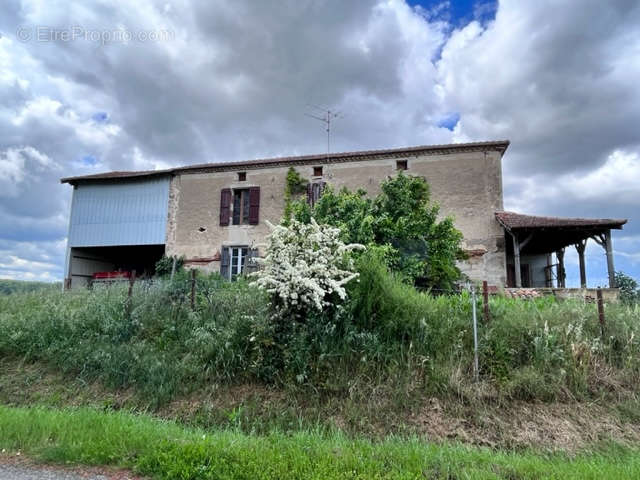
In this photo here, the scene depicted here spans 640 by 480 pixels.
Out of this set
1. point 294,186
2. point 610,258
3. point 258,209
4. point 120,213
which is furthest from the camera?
point 120,213

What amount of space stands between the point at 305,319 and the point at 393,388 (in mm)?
1455

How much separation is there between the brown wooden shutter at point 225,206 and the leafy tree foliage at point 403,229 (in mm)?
6639

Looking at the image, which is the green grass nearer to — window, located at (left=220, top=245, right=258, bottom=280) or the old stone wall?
the old stone wall

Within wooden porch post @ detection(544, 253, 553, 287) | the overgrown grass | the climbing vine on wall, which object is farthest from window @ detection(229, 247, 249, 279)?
wooden porch post @ detection(544, 253, 553, 287)

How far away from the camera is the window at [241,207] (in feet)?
56.1

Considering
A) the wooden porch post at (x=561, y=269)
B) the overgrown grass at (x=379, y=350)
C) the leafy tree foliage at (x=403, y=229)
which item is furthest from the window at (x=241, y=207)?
the wooden porch post at (x=561, y=269)

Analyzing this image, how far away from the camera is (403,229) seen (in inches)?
413

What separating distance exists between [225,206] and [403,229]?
A: 372 inches

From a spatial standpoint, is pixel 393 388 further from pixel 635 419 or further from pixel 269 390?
pixel 635 419

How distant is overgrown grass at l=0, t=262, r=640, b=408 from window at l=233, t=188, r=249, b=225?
1079 cm

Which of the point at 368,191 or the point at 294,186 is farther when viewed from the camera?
the point at 294,186

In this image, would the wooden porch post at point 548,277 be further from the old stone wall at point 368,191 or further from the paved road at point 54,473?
the paved road at point 54,473

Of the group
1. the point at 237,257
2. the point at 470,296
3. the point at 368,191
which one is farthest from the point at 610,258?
the point at 237,257

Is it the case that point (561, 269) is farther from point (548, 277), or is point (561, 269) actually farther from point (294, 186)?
point (294, 186)
